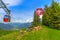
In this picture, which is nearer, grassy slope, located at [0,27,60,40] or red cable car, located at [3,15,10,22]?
grassy slope, located at [0,27,60,40]

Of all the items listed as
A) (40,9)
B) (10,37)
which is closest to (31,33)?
(10,37)

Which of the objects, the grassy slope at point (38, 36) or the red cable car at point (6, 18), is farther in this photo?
the red cable car at point (6, 18)

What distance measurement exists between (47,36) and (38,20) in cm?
1189

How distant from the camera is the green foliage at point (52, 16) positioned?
37.8 m

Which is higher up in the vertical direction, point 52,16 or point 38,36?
point 52,16

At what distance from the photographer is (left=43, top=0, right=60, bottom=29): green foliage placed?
3775 centimetres

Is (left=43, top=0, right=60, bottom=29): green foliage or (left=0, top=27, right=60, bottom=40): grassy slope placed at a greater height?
(left=43, top=0, right=60, bottom=29): green foliage

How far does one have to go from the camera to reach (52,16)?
38.3 metres

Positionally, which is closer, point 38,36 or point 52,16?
point 38,36

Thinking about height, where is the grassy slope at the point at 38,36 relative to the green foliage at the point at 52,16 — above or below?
below

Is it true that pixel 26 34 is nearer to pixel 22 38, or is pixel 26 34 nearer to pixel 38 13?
pixel 22 38

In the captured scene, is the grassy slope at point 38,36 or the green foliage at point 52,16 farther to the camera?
the green foliage at point 52,16

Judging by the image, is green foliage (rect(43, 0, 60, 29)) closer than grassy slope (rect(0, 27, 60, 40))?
No

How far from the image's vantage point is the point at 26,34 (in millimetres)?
29438
